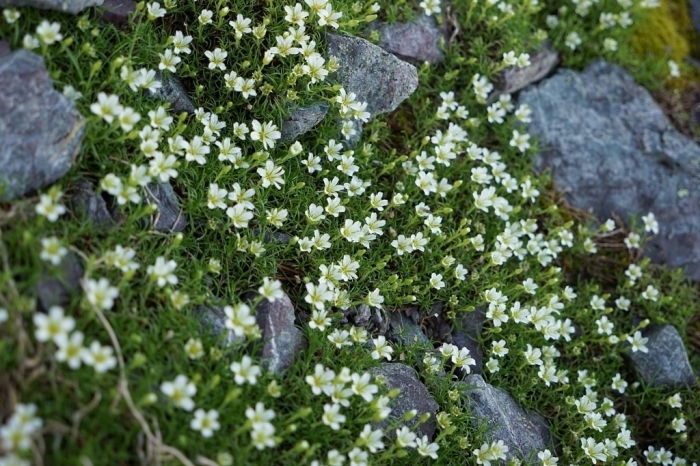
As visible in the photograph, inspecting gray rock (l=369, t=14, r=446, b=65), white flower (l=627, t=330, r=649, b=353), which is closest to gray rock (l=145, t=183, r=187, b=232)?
gray rock (l=369, t=14, r=446, b=65)

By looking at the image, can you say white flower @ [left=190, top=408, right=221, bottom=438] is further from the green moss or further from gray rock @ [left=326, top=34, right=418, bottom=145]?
the green moss

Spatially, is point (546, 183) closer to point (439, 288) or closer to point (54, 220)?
point (439, 288)

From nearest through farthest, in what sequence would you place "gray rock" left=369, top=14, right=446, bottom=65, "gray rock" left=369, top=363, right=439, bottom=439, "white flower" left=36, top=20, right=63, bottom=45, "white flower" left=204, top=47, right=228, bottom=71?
"white flower" left=36, top=20, right=63, bottom=45, "gray rock" left=369, top=363, right=439, bottom=439, "white flower" left=204, top=47, right=228, bottom=71, "gray rock" left=369, top=14, right=446, bottom=65

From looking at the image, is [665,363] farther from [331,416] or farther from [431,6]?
[431,6]

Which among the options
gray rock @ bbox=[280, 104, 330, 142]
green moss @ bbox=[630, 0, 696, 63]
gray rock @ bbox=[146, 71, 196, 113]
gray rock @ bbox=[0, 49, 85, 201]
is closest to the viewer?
gray rock @ bbox=[0, 49, 85, 201]

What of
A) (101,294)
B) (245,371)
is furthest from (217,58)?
(245,371)
